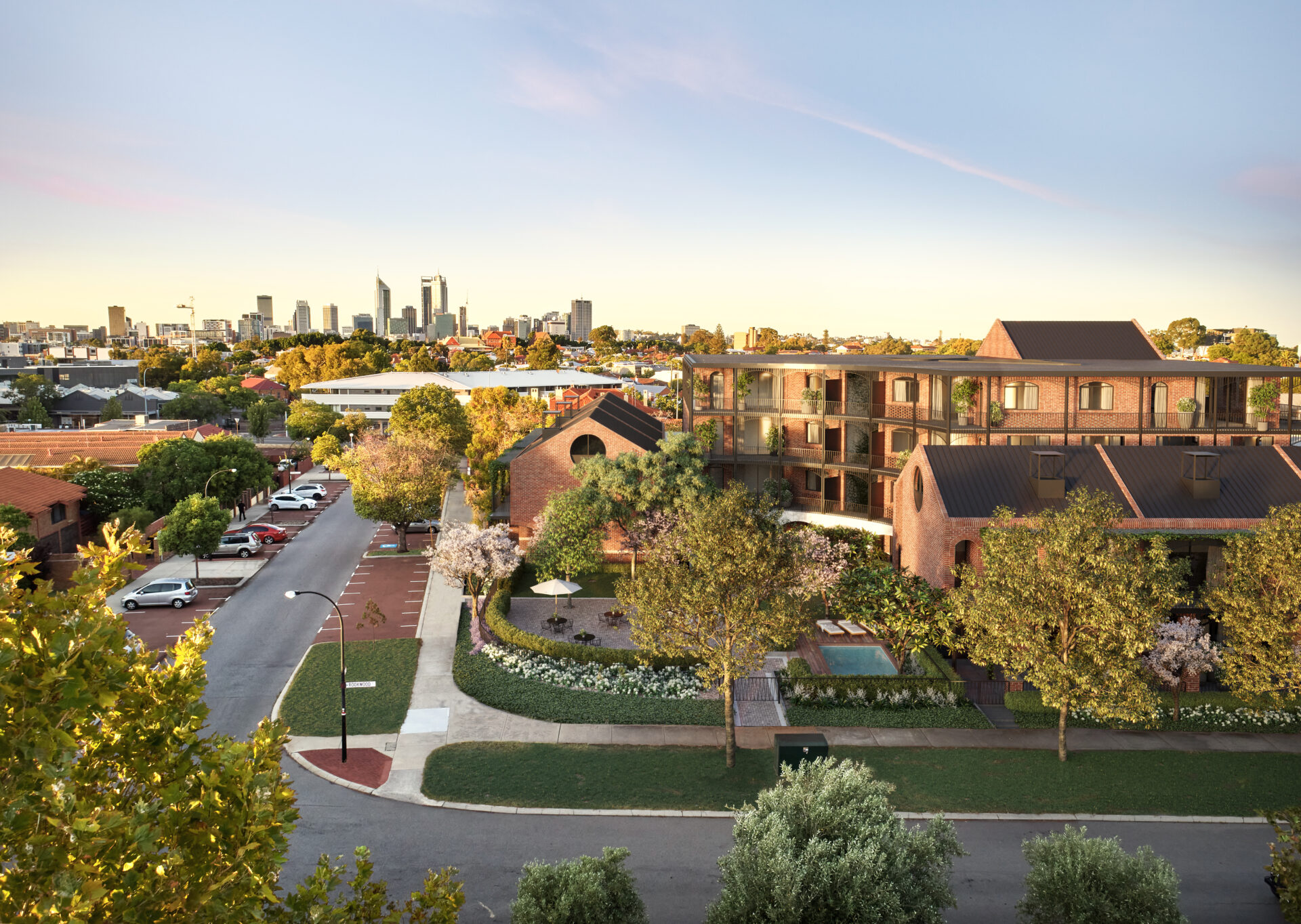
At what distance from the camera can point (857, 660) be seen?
113 ft

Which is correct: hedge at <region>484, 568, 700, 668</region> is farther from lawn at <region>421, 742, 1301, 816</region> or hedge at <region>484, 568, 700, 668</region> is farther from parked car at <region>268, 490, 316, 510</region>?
parked car at <region>268, 490, 316, 510</region>

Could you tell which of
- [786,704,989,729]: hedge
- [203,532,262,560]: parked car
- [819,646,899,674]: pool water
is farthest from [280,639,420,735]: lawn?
[203,532,262,560]: parked car

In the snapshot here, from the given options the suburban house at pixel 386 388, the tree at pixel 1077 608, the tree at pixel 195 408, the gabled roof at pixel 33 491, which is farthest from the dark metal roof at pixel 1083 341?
the tree at pixel 195 408

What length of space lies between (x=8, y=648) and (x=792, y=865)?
12006 millimetres

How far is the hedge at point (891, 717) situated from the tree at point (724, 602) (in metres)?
3.83

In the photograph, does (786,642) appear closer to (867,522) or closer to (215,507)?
(867,522)

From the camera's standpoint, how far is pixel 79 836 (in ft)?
21.2

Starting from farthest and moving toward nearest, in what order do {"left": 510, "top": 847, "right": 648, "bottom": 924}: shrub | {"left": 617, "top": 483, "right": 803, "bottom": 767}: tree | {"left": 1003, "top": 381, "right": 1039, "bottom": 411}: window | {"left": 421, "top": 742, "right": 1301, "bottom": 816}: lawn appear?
{"left": 1003, "top": 381, "right": 1039, "bottom": 411}: window → {"left": 617, "top": 483, "right": 803, "bottom": 767}: tree → {"left": 421, "top": 742, "right": 1301, "bottom": 816}: lawn → {"left": 510, "top": 847, "right": 648, "bottom": 924}: shrub

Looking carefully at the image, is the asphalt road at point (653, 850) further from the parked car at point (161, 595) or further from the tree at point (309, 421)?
the tree at point (309, 421)

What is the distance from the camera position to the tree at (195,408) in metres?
120

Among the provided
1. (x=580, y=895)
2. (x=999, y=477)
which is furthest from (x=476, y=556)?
(x=999, y=477)

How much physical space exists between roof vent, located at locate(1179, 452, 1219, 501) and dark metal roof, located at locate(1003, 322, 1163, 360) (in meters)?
17.9

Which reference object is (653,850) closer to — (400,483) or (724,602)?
(724,602)

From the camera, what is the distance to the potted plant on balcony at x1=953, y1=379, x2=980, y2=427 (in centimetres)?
4169
